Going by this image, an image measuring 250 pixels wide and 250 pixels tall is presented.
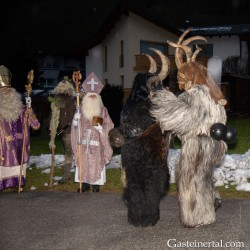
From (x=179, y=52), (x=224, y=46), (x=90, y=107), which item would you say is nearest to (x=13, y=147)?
(x=90, y=107)

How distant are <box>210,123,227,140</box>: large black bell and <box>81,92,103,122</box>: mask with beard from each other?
329cm

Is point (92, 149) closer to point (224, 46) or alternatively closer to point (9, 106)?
point (9, 106)

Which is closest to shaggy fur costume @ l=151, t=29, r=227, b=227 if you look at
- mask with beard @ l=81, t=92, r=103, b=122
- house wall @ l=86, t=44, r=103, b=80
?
mask with beard @ l=81, t=92, r=103, b=122

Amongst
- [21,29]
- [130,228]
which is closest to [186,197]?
[130,228]

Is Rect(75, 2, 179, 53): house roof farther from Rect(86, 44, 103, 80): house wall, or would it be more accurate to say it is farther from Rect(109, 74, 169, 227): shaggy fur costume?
Rect(109, 74, 169, 227): shaggy fur costume

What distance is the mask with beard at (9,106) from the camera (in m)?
9.11

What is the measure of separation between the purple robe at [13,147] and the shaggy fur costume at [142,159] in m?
3.31

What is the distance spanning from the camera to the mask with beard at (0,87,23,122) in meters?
9.11

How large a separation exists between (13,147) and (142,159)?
3.72 meters

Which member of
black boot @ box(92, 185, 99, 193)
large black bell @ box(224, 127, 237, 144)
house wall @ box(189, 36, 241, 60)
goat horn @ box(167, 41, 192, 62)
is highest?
house wall @ box(189, 36, 241, 60)

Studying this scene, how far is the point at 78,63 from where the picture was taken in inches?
2251

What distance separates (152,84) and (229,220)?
206 cm

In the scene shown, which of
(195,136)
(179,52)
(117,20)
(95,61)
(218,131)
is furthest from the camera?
(95,61)

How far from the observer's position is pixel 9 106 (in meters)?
9.15
